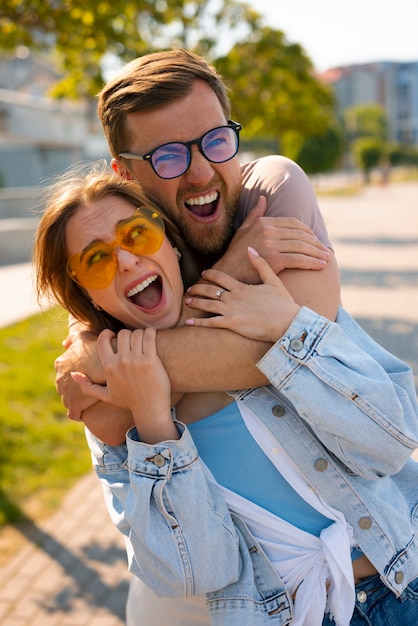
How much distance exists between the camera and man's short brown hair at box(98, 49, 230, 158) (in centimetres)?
194

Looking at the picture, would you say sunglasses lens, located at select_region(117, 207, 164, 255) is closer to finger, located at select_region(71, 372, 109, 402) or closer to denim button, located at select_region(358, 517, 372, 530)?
finger, located at select_region(71, 372, 109, 402)

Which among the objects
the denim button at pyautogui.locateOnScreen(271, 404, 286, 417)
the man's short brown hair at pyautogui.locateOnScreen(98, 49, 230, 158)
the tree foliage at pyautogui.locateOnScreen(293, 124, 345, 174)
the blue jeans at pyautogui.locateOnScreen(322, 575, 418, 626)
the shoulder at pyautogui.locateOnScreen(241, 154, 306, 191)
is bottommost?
the tree foliage at pyautogui.locateOnScreen(293, 124, 345, 174)

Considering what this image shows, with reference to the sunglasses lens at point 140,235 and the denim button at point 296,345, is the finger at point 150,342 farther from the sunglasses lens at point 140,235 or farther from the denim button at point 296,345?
the denim button at point 296,345

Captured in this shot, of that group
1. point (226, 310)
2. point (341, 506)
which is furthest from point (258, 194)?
point (341, 506)

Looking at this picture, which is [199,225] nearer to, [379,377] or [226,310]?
[226,310]

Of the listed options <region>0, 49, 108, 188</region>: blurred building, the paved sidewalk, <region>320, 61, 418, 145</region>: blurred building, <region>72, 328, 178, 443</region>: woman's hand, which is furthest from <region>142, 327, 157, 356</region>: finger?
<region>320, 61, 418, 145</region>: blurred building

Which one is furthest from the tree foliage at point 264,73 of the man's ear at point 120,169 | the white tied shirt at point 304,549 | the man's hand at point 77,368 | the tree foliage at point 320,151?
the tree foliage at point 320,151

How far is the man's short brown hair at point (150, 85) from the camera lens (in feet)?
6.37

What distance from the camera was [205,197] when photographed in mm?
2031

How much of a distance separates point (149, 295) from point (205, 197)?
0.33m

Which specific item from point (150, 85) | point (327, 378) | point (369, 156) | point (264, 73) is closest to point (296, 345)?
point (327, 378)

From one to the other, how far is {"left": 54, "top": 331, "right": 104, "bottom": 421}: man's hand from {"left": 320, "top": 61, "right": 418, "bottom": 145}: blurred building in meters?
119

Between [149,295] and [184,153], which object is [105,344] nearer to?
[149,295]

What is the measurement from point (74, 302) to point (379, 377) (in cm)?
82
